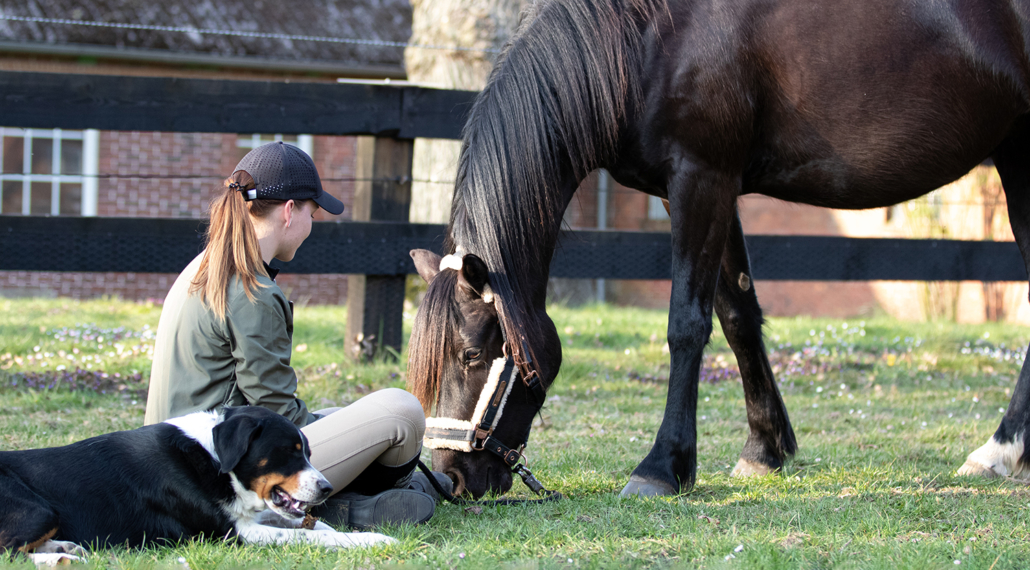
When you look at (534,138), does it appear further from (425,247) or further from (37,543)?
(425,247)

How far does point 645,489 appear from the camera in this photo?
3.10 meters

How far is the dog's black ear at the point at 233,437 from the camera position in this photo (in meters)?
2.28

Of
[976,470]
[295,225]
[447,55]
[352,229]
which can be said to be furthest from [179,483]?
[447,55]

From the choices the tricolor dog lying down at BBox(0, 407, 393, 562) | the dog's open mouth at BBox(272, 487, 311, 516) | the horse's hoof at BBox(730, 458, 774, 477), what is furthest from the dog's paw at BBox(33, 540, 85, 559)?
the horse's hoof at BBox(730, 458, 774, 477)

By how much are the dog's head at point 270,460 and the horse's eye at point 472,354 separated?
74 cm

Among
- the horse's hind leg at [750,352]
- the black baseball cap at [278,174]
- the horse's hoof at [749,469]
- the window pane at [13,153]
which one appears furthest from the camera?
the window pane at [13,153]

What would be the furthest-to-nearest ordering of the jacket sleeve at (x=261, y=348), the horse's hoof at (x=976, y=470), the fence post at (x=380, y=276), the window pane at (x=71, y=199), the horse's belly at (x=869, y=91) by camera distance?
the window pane at (x=71, y=199) → the fence post at (x=380, y=276) → the horse's hoof at (x=976, y=470) → the horse's belly at (x=869, y=91) → the jacket sleeve at (x=261, y=348)

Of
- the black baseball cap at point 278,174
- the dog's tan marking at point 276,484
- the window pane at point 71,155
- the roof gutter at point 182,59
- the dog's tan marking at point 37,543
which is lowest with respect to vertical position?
the dog's tan marking at point 37,543

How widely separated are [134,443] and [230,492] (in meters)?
0.30

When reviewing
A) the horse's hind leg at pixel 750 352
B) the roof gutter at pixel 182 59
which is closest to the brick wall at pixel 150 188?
the roof gutter at pixel 182 59

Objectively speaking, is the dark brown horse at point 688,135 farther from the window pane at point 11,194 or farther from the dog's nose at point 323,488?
the window pane at point 11,194

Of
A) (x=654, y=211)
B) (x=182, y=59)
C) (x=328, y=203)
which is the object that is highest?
(x=182, y=59)

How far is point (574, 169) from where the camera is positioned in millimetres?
3328

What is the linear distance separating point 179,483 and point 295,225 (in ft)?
2.86
